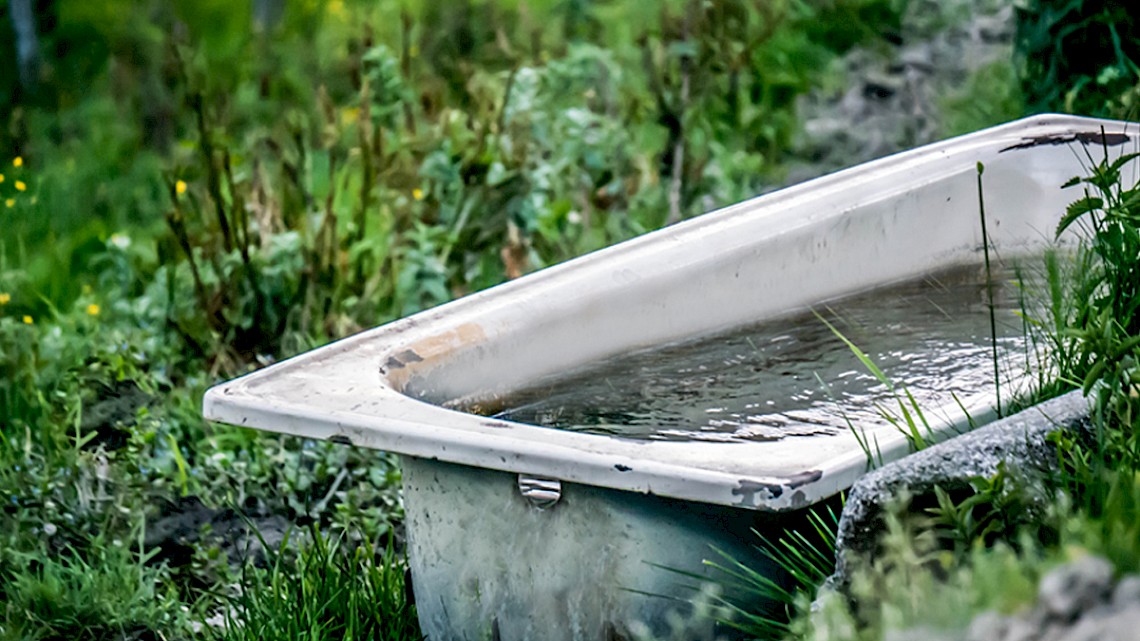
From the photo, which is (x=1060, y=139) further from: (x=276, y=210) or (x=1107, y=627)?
(x=1107, y=627)

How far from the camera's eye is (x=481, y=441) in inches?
60.6

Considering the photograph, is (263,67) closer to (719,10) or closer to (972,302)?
(719,10)

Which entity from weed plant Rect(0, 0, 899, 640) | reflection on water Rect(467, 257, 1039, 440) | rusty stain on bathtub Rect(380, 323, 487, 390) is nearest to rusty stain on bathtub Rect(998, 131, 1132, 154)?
reflection on water Rect(467, 257, 1039, 440)

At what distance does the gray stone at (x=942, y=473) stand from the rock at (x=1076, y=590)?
0.36m

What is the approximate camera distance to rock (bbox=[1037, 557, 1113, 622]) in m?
0.99

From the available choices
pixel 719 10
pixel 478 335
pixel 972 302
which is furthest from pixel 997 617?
pixel 719 10

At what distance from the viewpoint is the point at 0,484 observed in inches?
96.0

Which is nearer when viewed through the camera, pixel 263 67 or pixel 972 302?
pixel 972 302

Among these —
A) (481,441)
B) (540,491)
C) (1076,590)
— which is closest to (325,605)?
(540,491)

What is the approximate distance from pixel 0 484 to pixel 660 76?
2.15m

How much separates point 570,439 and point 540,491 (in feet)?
0.73

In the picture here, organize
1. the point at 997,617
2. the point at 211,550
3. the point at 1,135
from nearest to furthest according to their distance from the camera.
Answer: the point at 997,617, the point at 211,550, the point at 1,135

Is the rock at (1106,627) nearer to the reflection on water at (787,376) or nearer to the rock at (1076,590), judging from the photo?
the rock at (1076,590)

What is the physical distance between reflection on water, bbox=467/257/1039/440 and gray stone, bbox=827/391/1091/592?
1.35ft
